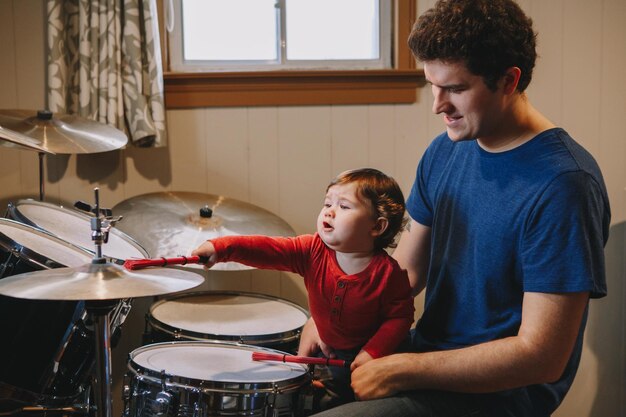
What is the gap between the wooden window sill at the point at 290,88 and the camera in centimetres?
221

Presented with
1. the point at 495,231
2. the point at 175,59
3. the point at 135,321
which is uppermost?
the point at 175,59

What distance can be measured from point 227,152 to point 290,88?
28cm

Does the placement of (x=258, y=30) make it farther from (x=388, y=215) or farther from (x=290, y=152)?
(x=388, y=215)

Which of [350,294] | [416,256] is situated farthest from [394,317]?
[416,256]

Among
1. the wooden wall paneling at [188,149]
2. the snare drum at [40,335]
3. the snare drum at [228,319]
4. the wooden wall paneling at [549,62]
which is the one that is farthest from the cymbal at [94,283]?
the wooden wall paneling at [549,62]

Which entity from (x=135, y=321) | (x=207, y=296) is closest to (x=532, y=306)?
(x=207, y=296)

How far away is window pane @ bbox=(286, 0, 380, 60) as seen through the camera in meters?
2.35

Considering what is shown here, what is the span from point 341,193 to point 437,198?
19cm

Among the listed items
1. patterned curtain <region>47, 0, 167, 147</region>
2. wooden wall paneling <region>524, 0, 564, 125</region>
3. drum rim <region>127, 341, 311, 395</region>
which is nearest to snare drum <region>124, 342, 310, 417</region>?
drum rim <region>127, 341, 311, 395</region>

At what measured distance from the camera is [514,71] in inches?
48.9

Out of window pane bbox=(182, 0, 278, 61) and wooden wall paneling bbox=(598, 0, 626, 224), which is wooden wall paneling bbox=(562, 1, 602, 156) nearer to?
wooden wall paneling bbox=(598, 0, 626, 224)

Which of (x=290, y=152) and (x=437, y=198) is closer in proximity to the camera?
(x=437, y=198)

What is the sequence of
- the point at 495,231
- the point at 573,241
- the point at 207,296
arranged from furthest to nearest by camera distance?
the point at 207,296, the point at 495,231, the point at 573,241

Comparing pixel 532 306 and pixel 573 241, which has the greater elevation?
pixel 573 241
